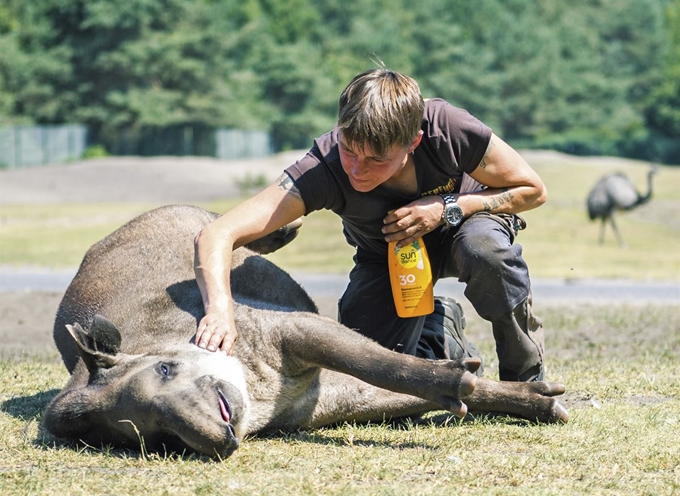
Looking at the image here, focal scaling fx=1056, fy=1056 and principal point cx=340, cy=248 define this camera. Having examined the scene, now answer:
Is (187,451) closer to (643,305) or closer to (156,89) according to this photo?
(643,305)

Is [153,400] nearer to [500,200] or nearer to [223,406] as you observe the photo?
[223,406]

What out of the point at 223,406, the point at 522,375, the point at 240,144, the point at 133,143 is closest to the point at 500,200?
the point at 522,375

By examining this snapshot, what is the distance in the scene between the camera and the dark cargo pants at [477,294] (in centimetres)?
526

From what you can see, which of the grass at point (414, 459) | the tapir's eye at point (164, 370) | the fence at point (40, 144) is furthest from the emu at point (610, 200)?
the fence at point (40, 144)

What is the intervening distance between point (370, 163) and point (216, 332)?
106 cm

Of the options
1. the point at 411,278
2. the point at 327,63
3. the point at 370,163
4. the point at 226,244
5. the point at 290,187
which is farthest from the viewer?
the point at 327,63

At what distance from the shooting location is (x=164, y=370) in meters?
4.47

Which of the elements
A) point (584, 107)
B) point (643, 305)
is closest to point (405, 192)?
point (643, 305)

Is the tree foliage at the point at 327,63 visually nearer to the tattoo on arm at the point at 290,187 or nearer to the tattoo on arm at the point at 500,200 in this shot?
the tattoo on arm at the point at 290,187

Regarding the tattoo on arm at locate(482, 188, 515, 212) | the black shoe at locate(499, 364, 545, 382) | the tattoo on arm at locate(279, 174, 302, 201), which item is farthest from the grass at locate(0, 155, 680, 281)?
the tattoo on arm at locate(279, 174, 302, 201)

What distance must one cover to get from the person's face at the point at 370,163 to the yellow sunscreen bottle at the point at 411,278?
20.5 inches

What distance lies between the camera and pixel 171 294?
18.0 ft

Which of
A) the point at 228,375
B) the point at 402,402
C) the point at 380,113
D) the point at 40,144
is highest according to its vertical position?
the point at 380,113

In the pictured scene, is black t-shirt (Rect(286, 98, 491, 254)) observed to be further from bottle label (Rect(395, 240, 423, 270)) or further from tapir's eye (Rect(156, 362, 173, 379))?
tapir's eye (Rect(156, 362, 173, 379))
